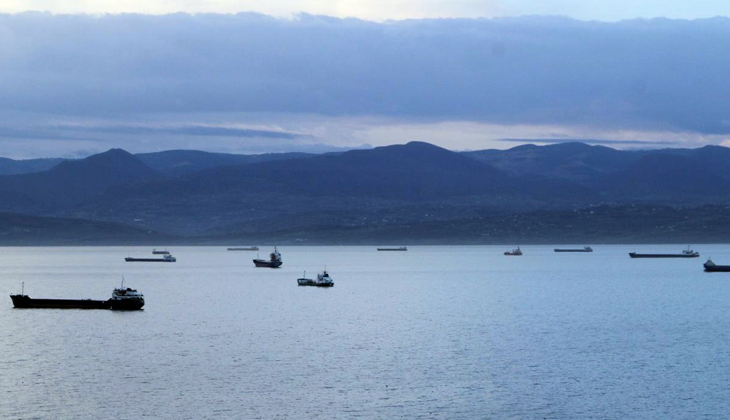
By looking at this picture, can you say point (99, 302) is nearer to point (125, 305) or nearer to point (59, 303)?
point (125, 305)

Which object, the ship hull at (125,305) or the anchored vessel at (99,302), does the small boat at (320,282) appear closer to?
the anchored vessel at (99,302)

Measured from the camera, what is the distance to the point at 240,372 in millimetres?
73562

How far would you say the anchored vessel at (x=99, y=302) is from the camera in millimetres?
124312

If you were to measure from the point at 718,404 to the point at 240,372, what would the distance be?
3078cm

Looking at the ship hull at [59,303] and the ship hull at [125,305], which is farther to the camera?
the ship hull at [59,303]

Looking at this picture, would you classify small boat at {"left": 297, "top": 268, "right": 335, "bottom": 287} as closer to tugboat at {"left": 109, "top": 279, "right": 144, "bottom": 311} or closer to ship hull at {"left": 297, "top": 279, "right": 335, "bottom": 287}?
ship hull at {"left": 297, "top": 279, "right": 335, "bottom": 287}

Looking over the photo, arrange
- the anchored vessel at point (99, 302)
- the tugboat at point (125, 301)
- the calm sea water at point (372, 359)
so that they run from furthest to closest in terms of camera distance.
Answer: the anchored vessel at point (99, 302) → the tugboat at point (125, 301) → the calm sea water at point (372, 359)

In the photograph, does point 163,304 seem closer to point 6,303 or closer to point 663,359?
point 6,303

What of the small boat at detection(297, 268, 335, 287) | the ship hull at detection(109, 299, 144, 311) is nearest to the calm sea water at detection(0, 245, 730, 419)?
the ship hull at detection(109, 299, 144, 311)

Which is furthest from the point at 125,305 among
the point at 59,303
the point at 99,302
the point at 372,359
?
the point at 372,359

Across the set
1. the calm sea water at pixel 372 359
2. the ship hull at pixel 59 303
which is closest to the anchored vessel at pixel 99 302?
the ship hull at pixel 59 303

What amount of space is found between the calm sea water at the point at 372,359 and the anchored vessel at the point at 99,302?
2.03m

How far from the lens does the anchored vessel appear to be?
124 meters

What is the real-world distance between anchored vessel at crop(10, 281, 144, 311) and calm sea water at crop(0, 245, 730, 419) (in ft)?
6.67
